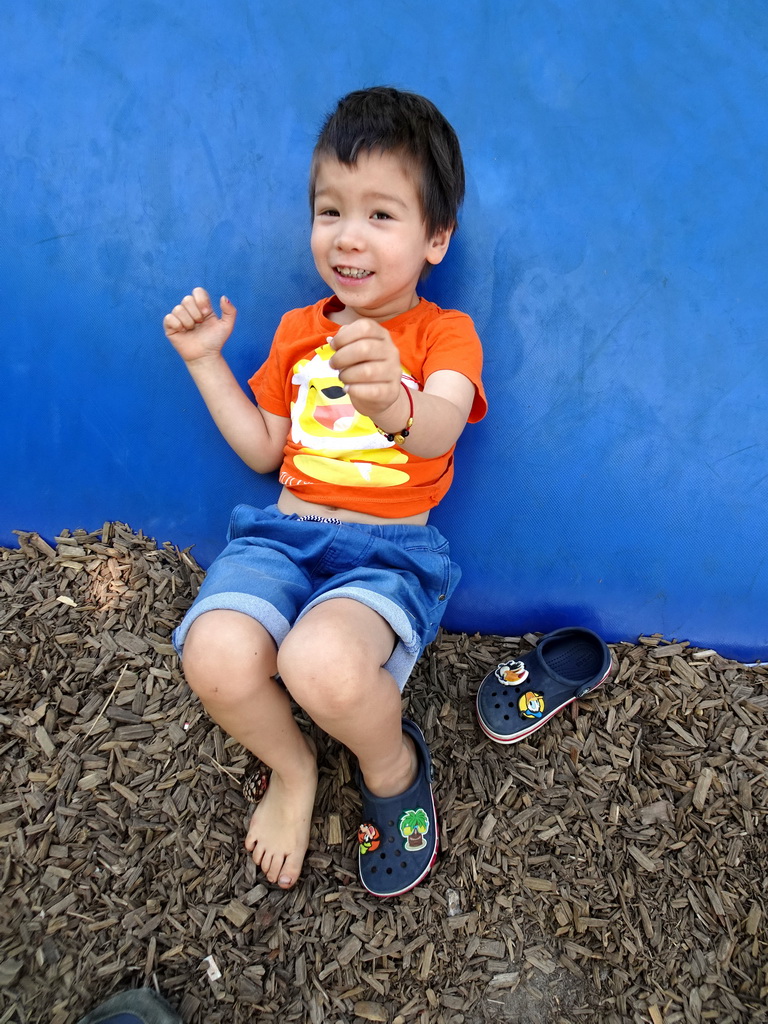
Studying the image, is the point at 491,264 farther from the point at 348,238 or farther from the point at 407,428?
the point at 407,428

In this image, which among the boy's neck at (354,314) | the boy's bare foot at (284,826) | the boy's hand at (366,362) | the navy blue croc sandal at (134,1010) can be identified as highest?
the boy's hand at (366,362)

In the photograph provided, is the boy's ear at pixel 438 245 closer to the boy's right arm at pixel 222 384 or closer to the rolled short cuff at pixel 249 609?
the boy's right arm at pixel 222 384

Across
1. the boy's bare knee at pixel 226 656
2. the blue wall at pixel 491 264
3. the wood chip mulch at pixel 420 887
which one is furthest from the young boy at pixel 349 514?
the blue wall at pixel 491 264

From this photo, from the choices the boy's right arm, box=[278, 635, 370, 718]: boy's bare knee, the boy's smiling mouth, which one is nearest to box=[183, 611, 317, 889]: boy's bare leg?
box=[278, 635, 370, 718]: boy's bare knee

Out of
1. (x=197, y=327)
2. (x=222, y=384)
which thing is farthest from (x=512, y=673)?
(x=197, y=327)

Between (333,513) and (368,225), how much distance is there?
2.20ft

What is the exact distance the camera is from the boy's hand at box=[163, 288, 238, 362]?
1.68 meters

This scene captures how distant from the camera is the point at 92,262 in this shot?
79.7 inches

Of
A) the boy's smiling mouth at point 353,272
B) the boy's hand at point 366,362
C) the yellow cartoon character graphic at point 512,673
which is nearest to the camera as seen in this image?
the boy's hand at point 366,362

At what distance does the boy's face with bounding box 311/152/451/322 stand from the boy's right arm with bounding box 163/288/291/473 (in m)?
0.31

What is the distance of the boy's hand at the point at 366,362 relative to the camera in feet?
3.81

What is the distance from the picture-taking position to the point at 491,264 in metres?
1.94

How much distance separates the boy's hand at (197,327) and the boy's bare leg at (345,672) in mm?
749

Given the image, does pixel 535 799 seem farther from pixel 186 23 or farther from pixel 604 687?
pixel 186 23
